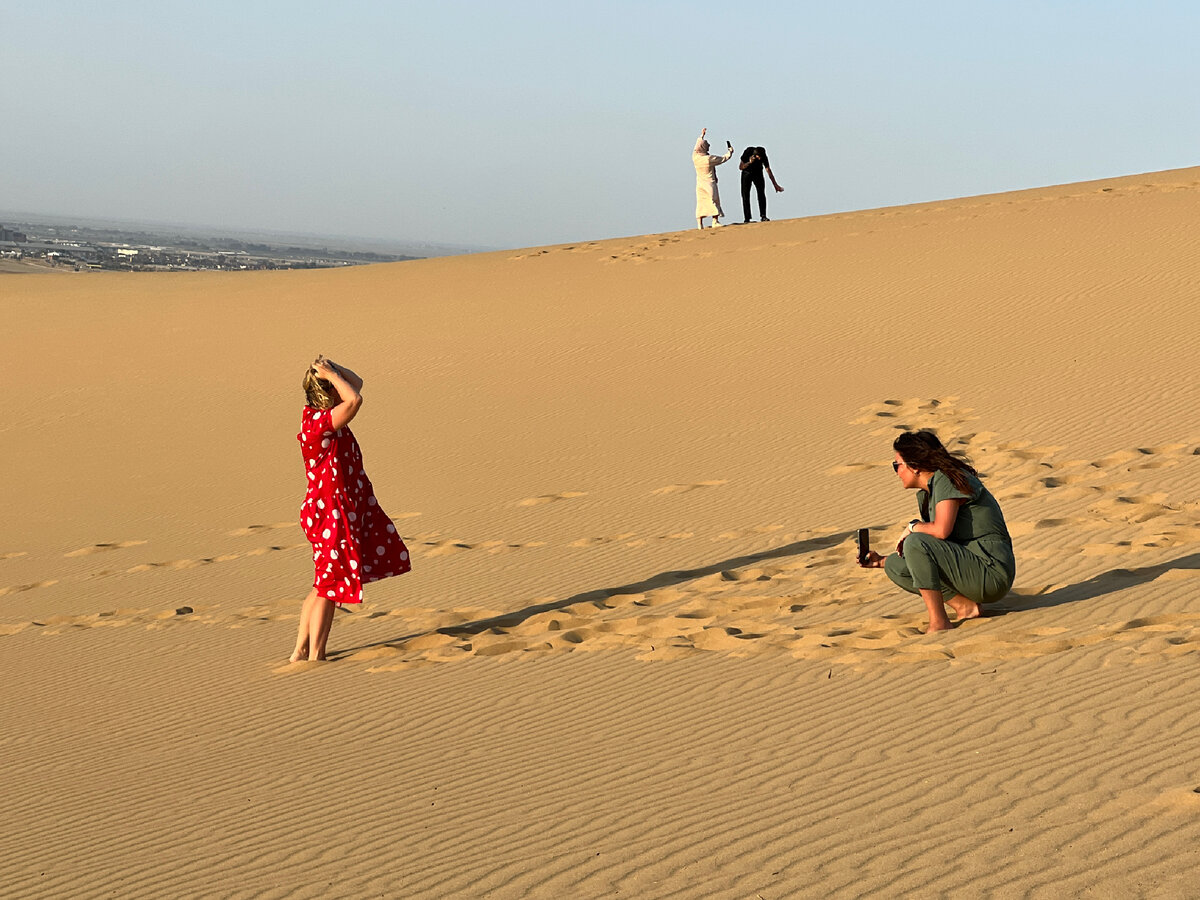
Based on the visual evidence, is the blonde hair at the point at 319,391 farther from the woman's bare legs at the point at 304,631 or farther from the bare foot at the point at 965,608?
the bare foot at the point at 965,608

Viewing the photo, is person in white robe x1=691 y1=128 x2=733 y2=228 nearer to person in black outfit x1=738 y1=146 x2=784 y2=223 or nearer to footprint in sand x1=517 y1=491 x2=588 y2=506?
person in black outfit x1=738 y1=146 x2=784 y2=223

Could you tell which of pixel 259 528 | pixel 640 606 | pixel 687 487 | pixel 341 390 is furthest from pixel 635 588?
pixel 259 528

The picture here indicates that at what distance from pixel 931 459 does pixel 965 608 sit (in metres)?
0.80

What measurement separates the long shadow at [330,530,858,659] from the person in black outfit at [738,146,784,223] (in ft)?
47.8

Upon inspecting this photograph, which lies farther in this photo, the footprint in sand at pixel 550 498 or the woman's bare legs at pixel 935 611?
the footprint in sand at pixel 550 498

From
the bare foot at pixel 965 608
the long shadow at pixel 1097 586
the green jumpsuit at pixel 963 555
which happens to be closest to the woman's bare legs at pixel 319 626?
the green jumpsuit at pixel 963 555

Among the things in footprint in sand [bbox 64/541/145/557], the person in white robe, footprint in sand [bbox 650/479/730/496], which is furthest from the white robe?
footprint in sand [bbox 64/541/145/557]

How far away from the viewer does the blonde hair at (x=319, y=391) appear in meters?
6.89

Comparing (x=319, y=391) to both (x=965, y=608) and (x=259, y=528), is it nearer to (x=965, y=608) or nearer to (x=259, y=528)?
(x=965, y=608)

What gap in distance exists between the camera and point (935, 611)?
6.26 metres

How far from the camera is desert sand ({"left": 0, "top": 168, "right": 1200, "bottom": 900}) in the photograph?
420cm

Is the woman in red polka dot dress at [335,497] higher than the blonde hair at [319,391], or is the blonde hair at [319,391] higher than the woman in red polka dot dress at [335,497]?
the blonde hair at [319,391]

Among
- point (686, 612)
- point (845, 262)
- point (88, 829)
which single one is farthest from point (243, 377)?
point (88, 829)

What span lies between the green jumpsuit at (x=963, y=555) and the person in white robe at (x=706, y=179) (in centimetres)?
1777
